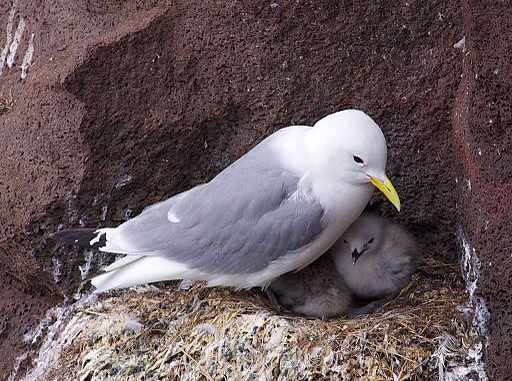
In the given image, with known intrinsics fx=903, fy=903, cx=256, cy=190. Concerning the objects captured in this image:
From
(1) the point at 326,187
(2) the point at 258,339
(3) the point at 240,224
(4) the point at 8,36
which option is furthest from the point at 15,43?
(2) the point at 258,339

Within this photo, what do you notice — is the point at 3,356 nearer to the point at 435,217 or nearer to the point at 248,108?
the point at 248,108

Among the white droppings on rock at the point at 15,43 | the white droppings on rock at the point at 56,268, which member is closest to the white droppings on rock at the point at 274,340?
the white droppings on rock at the point at 56,268

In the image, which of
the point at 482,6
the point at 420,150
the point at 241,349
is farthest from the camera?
the point at 420,150

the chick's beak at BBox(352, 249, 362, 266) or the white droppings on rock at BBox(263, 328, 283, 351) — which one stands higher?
the white droppings on rock at BBox(263, 328, 283, 351)

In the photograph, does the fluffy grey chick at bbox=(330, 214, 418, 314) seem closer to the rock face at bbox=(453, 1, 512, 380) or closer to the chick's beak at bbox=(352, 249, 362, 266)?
the chick's beak at bbox=(352, 249, 362, 266)

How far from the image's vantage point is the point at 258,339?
283 centimetres

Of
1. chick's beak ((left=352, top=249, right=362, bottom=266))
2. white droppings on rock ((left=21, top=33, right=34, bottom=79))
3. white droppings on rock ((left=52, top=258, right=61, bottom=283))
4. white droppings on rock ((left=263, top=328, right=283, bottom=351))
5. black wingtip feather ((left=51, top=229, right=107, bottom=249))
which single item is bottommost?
chick's beak ((left=352, top=249, right=362, bottom=266))

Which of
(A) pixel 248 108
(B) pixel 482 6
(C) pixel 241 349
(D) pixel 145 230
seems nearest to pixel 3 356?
(D) pixel 145 230

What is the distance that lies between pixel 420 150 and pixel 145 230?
3.29 ft

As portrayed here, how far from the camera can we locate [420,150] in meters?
3.18

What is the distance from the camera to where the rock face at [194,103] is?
3.16 meters

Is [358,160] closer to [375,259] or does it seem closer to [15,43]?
[375,259]

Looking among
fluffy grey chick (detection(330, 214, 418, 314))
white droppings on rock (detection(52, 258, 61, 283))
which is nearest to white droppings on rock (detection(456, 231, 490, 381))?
fluffy grey chick (detection(330, 214, 418, 314))

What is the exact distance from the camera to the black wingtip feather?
3.03m
